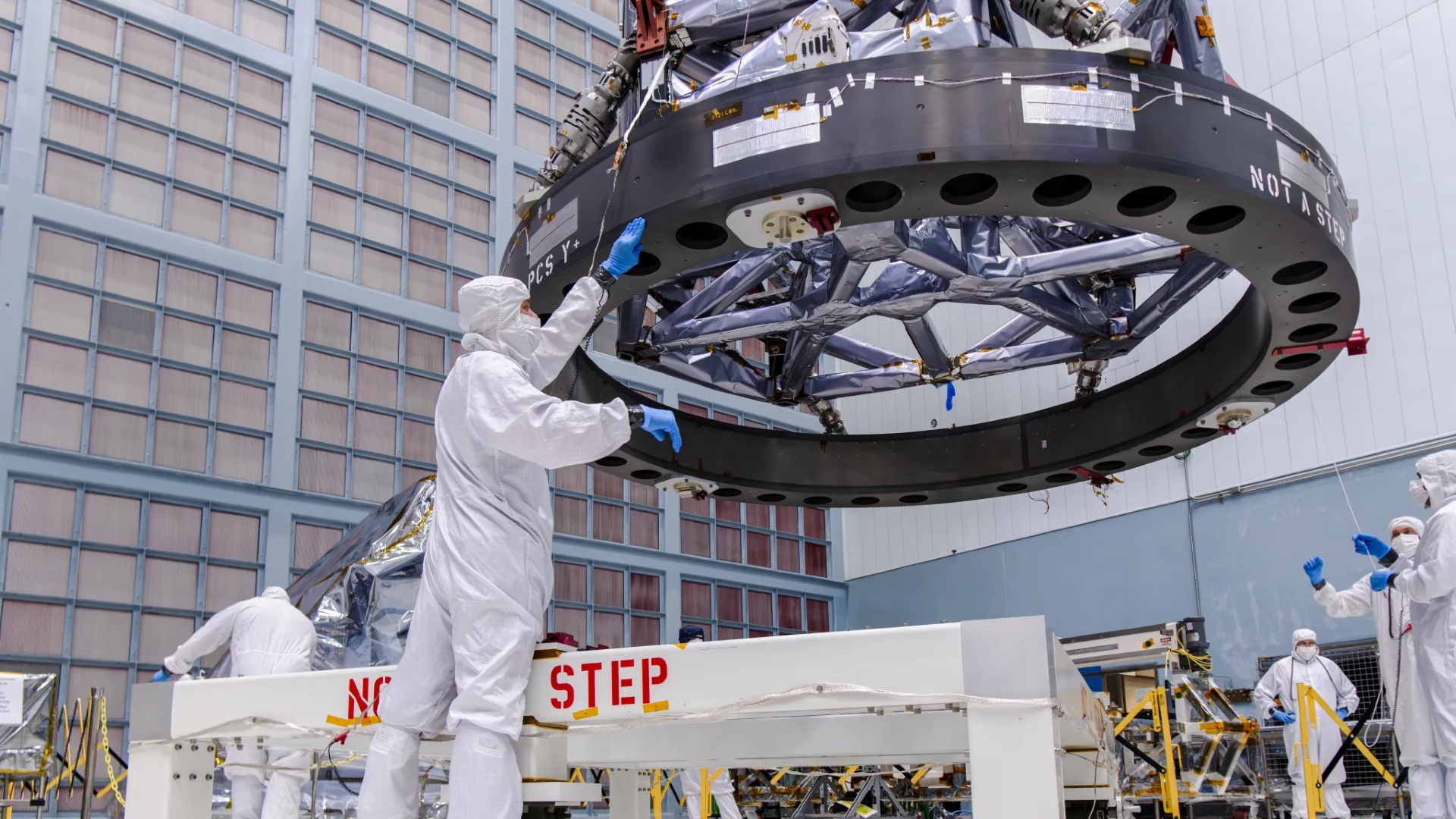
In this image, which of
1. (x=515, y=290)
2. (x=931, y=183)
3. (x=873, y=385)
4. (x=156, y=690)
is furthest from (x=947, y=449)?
(x=156, y=690)

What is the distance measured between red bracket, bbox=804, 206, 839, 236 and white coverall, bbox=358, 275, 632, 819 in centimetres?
201

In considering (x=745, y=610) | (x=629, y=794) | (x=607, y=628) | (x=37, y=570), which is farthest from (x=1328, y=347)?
(x=745, y=610)

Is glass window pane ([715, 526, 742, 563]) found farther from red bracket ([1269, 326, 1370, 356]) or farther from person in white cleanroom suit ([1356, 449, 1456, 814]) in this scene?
red bracket ([1269, 326, 1370, 356])

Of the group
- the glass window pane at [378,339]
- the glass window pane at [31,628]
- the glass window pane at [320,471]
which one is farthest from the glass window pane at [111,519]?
the glass window pane at [378,339]

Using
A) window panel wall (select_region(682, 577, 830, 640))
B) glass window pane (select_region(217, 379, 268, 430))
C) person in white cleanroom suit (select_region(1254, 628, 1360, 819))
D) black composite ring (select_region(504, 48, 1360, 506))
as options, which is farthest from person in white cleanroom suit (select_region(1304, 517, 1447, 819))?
glass window pane (select_region(217, 379, 268, 430))

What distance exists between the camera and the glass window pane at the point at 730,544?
20.2 metres

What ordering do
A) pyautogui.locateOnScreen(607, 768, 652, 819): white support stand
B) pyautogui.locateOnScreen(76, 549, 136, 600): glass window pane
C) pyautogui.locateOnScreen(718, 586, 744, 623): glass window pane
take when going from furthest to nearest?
pyautogui.locateOnScreen(718, 586, 744, 623): glass window pane, pyautogui.locateOnScreen(76, 549, 136, 600): glass window pane, pyautogui.locateOnScreen(607, 768, 652, 819): white support stand

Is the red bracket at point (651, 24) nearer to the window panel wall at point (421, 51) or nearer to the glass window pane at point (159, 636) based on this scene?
the glass window pane at point (159, 636)

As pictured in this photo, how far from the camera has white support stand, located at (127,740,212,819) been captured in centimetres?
517

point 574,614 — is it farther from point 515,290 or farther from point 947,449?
point 515,290

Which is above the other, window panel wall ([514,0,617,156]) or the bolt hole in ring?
window panel wall ([514,0,617,156])

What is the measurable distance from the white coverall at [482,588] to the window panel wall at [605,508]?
12.8 m

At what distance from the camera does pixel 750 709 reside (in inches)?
156

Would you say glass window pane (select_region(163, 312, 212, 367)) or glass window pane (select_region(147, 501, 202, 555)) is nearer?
glass window pane (select_region(147, 501, 202, 555))
